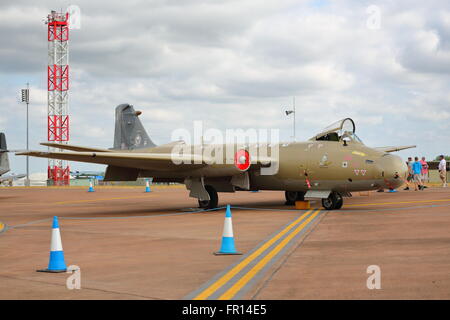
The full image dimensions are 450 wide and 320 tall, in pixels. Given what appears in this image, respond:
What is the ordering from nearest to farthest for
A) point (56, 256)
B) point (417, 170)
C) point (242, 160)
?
1. point (56, 256)
2. point (242, 160)
3. point (417, 170)

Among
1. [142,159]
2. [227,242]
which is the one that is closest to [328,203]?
[142,159]

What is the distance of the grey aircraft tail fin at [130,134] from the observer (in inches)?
1005

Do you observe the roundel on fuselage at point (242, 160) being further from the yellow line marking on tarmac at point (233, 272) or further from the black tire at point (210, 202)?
the yellow line marking on tarmac at point (233, 272)

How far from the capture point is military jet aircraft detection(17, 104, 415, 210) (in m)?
18.8

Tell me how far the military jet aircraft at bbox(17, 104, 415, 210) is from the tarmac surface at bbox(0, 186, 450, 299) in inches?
86.6

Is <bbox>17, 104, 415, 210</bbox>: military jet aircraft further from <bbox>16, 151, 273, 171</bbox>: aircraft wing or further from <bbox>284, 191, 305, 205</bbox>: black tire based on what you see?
<bbox>284, 191, 305, 205</bbox>: black tire

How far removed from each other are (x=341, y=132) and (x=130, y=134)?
10121 mm

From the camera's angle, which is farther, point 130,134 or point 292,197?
point 130,134

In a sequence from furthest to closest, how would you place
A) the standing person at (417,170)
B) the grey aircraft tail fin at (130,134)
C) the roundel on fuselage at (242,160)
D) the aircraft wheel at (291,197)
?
the standing person at (417,170), the grey aircraft tail fin at (130,134), the aircraft wheel at (291,197), the roundel on fuselage at (242,160)

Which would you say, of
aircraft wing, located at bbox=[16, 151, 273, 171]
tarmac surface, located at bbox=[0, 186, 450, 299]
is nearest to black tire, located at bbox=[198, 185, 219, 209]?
aircraft wing, located at bbox=[16, 151, 273, 171]

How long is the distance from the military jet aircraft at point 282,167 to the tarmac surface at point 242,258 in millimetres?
2199

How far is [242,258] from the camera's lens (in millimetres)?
9352

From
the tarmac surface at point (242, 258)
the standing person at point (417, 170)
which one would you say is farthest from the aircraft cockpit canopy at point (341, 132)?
the standing person at point (417, 170)

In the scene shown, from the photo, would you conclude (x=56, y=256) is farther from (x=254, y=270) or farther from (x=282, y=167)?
(x=282, y=167)
